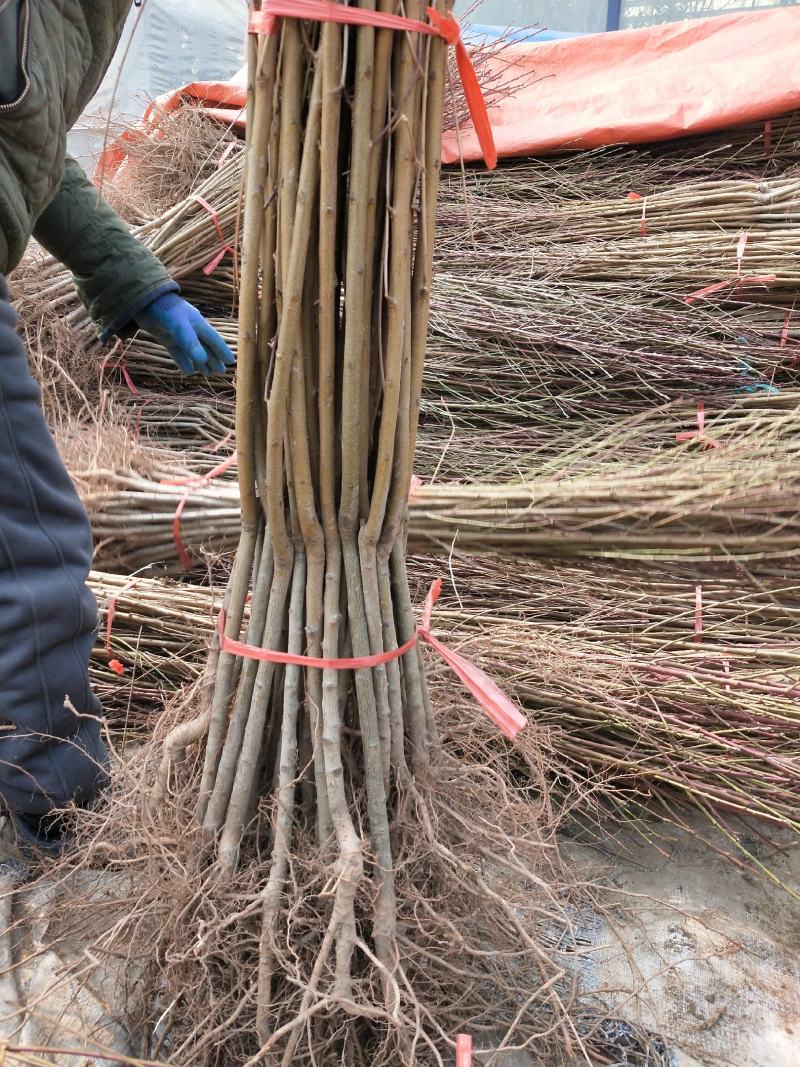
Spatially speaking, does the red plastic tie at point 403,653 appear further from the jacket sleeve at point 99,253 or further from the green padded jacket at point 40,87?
the jacket sleeve at point 99,253

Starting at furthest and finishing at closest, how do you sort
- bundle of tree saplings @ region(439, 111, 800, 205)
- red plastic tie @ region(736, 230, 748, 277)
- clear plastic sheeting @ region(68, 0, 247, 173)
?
clear plastic sheeting @ region(68, 0, 247, 173)
bundle of tree saplings @ region(439, 111, 800, 205)
red plastic tie @ region(736, 230, 748, 277)

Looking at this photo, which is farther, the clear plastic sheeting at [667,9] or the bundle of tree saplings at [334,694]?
the clear plastic sheeting at [667,9]

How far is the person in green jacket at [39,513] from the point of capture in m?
1.20

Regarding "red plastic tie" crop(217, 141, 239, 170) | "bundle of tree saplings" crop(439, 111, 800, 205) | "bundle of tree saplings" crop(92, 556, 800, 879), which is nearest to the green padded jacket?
"bundle of tree saplings" crop(92, 556, 800, 879)

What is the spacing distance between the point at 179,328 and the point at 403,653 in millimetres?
1337

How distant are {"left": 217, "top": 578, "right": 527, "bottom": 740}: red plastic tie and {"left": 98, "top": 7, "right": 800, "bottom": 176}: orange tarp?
2167mm

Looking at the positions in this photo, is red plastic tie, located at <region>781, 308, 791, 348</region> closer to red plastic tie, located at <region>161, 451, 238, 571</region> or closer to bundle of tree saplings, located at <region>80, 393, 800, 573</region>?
bundle of tree saplings, located at <region>80, 393, 800, 573</region>

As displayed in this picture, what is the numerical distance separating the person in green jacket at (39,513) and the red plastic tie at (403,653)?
0.39m

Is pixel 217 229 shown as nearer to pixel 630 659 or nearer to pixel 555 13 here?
pixel 630 659

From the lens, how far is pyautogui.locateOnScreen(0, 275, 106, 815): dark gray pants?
3.98 ft

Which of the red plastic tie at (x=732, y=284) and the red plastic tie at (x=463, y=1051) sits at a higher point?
the red plastic tie at (x=732, y=284)

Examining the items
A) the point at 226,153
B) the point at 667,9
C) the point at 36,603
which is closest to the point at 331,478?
the point at 36,603

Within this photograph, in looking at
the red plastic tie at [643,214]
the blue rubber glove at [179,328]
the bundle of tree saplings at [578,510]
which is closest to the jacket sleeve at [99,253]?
the blue rubber glove at [179,328]

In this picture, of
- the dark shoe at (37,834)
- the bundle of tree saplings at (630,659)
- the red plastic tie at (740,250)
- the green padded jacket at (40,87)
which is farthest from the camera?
the red plastic tie at (740,250)
